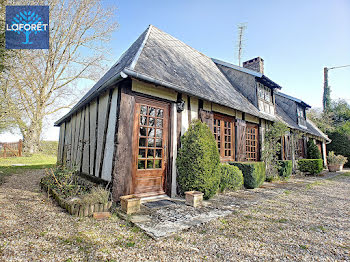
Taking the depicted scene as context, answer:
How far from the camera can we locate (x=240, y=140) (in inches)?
273

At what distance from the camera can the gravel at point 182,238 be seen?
2.03 meters

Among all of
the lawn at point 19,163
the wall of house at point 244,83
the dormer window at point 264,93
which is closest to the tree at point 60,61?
the lawn at point 19,163

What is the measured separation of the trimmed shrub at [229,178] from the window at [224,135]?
92cm

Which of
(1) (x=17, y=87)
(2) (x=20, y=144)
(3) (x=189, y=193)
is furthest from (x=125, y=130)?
(2) (x=20, y=144)

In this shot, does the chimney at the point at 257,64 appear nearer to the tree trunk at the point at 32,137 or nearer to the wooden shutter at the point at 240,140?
the wooden shutter at the point at 240,140

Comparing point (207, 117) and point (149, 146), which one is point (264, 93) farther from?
point (149, 146)

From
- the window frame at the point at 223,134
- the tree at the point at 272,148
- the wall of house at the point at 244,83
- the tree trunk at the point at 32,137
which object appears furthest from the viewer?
the tree trunk at the point at 32,137

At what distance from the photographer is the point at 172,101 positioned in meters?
4.67

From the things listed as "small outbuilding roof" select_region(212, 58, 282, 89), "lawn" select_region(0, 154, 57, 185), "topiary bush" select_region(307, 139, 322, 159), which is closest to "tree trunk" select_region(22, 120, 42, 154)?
"lawn" select_region(0, 154, 57, 185)

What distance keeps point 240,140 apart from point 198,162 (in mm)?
3320

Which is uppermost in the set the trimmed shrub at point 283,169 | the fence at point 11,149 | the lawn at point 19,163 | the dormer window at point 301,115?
the dormer window at point 301,115

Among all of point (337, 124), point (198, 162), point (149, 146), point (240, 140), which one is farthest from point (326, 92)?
point (149, 146)

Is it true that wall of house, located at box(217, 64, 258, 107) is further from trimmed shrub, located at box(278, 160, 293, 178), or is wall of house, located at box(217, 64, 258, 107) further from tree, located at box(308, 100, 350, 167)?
tree, located at box(308, 100, 350, 167)

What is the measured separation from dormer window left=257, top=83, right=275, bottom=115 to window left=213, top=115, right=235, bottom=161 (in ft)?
8.82
